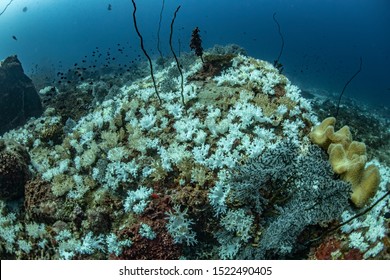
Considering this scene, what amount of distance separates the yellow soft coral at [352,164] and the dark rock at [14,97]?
55.9 feet

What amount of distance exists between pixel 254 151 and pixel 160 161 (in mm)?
2003

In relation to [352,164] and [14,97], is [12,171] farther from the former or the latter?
[14,97]

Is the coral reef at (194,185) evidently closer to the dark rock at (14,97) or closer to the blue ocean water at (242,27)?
the dark rock at (14,97)

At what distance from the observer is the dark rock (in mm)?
17531

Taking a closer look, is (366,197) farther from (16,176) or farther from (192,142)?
(16,176)

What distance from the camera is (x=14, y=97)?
1786 centimetres

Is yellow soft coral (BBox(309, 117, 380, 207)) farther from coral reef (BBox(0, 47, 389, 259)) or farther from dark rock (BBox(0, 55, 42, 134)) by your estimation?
dark rock (BBox(0, 55, 42, 134))

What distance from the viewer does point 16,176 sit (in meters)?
7.98

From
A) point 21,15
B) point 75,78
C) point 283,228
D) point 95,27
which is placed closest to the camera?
point 283,228

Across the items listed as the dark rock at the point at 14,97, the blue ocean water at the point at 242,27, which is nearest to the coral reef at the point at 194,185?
the dark rock at the point at 14,97
